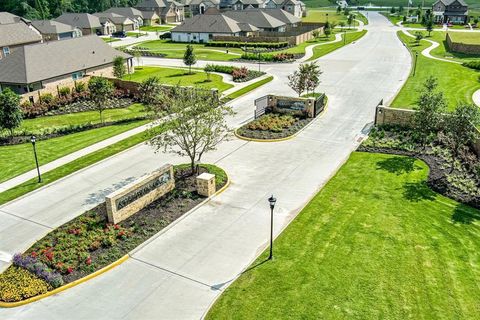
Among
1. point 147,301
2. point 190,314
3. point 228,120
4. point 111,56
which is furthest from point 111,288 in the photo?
point 111,56

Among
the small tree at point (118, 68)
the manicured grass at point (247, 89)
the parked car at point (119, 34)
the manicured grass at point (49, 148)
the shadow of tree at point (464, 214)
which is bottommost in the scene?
the shadow of tree at point (464, 214)

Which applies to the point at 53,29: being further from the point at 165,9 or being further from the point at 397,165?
the point at 397,165

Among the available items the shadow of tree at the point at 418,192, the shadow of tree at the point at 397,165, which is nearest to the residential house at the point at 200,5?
the shadow of tree at the point at 397,165

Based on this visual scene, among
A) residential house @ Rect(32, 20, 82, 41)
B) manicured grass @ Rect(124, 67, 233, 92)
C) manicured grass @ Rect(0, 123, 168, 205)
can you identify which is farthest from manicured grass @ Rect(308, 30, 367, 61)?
residential house @ Rect(32, 20, 82, 41)

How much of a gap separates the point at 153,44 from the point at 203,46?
11.6 metres

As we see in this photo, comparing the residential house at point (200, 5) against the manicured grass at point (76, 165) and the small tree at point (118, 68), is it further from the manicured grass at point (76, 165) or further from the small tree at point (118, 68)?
the manicured grass at point (76, 165)

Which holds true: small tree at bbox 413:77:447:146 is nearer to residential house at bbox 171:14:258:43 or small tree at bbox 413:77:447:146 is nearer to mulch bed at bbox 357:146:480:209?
mulch bed at bbox 357:146:480:209

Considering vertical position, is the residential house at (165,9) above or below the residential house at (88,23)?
above

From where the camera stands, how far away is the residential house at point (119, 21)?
347 feet

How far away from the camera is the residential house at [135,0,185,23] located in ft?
410

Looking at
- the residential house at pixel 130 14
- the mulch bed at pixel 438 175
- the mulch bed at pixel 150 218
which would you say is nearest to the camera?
the mulch bed at pixel 150 218

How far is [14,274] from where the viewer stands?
1694 centimetres

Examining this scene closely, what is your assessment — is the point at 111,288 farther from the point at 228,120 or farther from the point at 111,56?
the point at 111,56

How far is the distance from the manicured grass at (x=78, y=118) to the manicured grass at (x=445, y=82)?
24052mm
